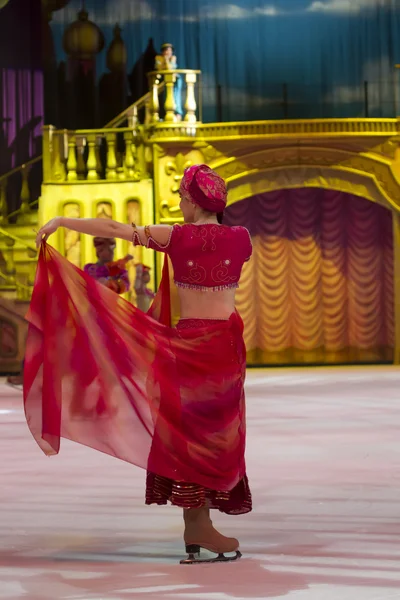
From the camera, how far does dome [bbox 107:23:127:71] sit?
14133 millimetres

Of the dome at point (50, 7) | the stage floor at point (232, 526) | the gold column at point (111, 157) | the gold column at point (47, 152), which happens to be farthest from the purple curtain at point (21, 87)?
the stage floor at point (232, 526)

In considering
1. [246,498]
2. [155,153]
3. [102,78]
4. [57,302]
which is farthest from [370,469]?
[102,78]

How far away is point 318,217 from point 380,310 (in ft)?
4.58

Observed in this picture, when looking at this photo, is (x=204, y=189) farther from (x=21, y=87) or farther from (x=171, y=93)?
(x=21, y=87)

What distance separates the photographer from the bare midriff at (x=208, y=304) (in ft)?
12.4

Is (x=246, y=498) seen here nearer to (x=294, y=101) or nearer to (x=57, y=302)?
(x=57, y=302)

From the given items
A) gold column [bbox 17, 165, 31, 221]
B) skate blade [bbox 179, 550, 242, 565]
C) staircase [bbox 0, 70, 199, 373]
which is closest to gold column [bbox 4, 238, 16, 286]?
staircase [bbox 0, 70, 199, 373]

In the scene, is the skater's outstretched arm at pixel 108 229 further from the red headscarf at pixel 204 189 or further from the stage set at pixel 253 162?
the stage set at pixel 253 162

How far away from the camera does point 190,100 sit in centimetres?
1353

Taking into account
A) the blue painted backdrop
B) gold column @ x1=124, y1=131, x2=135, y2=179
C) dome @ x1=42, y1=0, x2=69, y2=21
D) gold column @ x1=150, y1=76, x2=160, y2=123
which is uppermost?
dome @ x1=42, y1=0, x2=69, y2=21

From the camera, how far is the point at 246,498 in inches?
150

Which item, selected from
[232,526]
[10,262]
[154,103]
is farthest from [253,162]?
[232,526]

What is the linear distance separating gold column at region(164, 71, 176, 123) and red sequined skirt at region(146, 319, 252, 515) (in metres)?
9.98

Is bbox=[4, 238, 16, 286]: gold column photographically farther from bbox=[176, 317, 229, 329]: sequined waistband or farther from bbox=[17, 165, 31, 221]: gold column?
bbox=[176, 317, 229, 329]: sequined waistband
